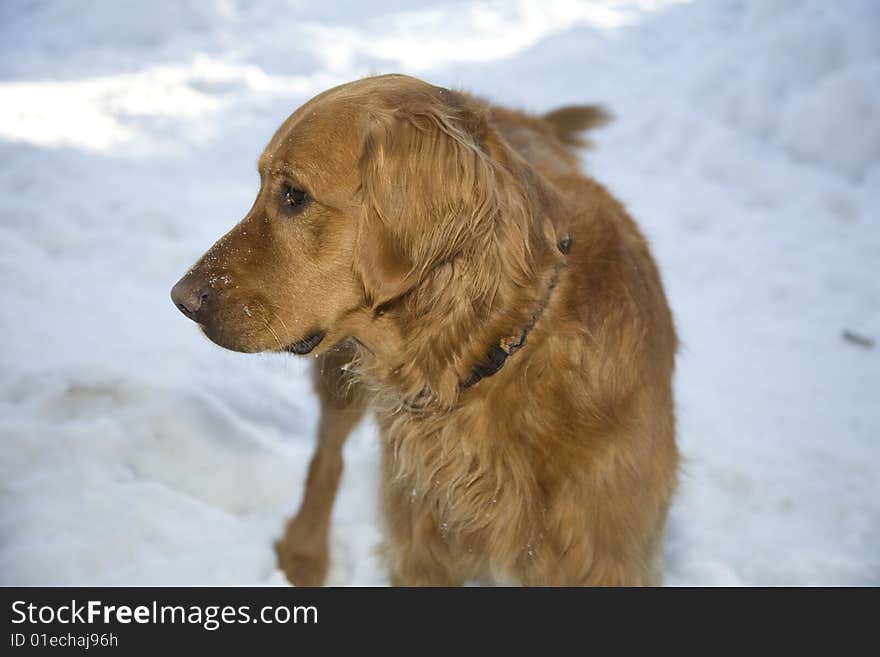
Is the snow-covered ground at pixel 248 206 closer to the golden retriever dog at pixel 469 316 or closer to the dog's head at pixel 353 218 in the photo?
the golden retriever dog at pixel 469 316

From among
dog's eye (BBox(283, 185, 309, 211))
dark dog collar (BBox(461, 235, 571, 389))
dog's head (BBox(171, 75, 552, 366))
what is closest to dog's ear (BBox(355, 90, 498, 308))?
dog's head (BBox(171, 75, 552, 366))

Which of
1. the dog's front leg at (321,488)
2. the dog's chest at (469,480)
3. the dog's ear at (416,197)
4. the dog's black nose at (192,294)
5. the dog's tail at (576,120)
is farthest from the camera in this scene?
the dog's tail at (576,120)

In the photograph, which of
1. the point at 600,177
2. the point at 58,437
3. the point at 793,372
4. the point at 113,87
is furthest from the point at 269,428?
the point at 113,87

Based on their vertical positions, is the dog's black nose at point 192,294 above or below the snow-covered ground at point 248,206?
above

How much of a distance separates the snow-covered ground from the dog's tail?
1.23m

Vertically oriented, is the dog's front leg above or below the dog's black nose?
below

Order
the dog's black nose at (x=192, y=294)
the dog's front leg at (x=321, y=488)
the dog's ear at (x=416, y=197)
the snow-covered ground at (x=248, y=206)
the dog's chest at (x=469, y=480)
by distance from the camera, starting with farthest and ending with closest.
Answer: the snow-covered ground at (x=248, y=206)
the dog's front leg at (x=321, y=488)
the dog's chest at (x=469, y=480)
the dog's black nose at (x=192, y=294)
the dog's ear at (x=416, y=197)

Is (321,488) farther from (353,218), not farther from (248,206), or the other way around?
(248,206)

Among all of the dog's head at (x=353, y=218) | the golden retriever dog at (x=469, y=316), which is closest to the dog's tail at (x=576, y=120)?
the golden retriever dog at (x=469, y=316)

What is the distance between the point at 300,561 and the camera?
3.29 metres

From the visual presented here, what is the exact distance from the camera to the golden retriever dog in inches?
87.2

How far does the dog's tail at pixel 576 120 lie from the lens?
4.02 m

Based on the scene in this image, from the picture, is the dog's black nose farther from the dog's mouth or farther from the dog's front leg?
the dog's front leg
